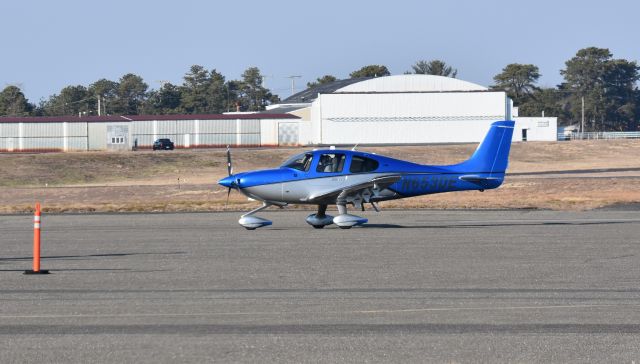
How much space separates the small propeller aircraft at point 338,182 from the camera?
25.0 m

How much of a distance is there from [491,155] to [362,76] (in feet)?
484

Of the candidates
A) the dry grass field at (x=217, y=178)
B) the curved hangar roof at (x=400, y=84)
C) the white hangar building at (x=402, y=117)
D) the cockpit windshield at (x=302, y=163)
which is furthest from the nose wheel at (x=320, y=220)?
the curved hangar roof at (x=400, y=84)

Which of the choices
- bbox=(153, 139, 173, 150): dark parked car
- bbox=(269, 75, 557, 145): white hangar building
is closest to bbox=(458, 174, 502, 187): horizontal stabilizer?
bbox=(153, 139, 173, 150): dark parked car

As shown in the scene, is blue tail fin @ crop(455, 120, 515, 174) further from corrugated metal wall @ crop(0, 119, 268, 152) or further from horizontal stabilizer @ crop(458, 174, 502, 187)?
corrugated metal wall @ crop(0, 119, 268, 152)

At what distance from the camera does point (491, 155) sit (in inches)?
1078

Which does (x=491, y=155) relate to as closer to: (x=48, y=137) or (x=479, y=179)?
(x=479, y=179)

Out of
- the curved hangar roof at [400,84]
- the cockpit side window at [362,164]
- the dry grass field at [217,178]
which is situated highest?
the curved hangar roof at [400,84]

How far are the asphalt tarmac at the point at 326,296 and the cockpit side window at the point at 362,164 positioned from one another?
1492 mm

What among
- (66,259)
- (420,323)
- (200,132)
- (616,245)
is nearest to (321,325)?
(420,323)

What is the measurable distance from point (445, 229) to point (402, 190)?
148 centimetres

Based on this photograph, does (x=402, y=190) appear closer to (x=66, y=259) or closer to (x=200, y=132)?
(x=66, y=259)

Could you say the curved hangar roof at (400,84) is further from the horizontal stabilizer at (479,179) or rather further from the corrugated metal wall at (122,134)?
the horizontal stabilizer at (479,179)

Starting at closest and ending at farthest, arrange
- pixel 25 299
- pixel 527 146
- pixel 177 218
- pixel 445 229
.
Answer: pixel 25 299
pixel 445 229
pixel 177 218
pixel 527 146

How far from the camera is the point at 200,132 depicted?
108 m
